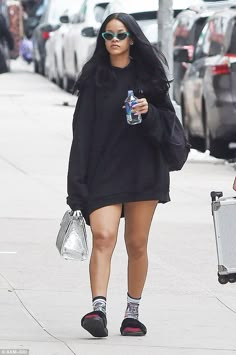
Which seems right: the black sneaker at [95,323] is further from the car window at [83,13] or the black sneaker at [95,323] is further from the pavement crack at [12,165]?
the car window at [83,13]

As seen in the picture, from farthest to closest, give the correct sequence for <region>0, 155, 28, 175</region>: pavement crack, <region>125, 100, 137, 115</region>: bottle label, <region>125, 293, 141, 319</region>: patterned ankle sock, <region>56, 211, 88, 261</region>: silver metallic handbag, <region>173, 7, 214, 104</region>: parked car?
<region>173, 7, 214, 104</region>: parked car
<region>0, 155, 28, 175</region>: pavement crack
<region>125, 293, 141, 319</region>: patterned ankle sock
<region>56, 211, 88, 261</region>: silver metallic handbag
<region>125, 100, 137, 115</region>: bottle label

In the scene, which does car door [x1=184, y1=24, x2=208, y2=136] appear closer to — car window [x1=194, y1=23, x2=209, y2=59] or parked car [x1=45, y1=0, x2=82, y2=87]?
car window [x1=194, y1=23, x2=209, y2=59]

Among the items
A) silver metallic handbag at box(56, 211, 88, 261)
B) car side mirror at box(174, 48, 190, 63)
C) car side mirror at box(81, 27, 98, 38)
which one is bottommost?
car side mirror at box(81, 27, 98, 38)

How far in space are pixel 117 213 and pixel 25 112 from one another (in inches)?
612

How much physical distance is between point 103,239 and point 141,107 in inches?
27.6

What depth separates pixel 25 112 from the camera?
77.6 feet

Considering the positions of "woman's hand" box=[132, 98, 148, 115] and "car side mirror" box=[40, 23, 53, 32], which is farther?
"car side mirror" box=[40, 23, 53, 32]

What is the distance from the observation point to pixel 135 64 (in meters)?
8.29

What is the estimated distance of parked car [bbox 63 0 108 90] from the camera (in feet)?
92.3

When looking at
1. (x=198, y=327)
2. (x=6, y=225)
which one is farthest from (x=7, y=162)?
(x=198, y=327)

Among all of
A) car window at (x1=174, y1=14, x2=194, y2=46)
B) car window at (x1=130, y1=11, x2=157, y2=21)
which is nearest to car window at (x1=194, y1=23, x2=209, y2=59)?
car window at (x1=174, y1=14, x2=194, y2=46)

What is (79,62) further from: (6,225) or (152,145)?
(152,145)

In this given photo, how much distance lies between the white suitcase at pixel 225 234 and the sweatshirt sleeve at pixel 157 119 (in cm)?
42

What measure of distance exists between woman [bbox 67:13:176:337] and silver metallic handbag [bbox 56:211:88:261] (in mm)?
54
